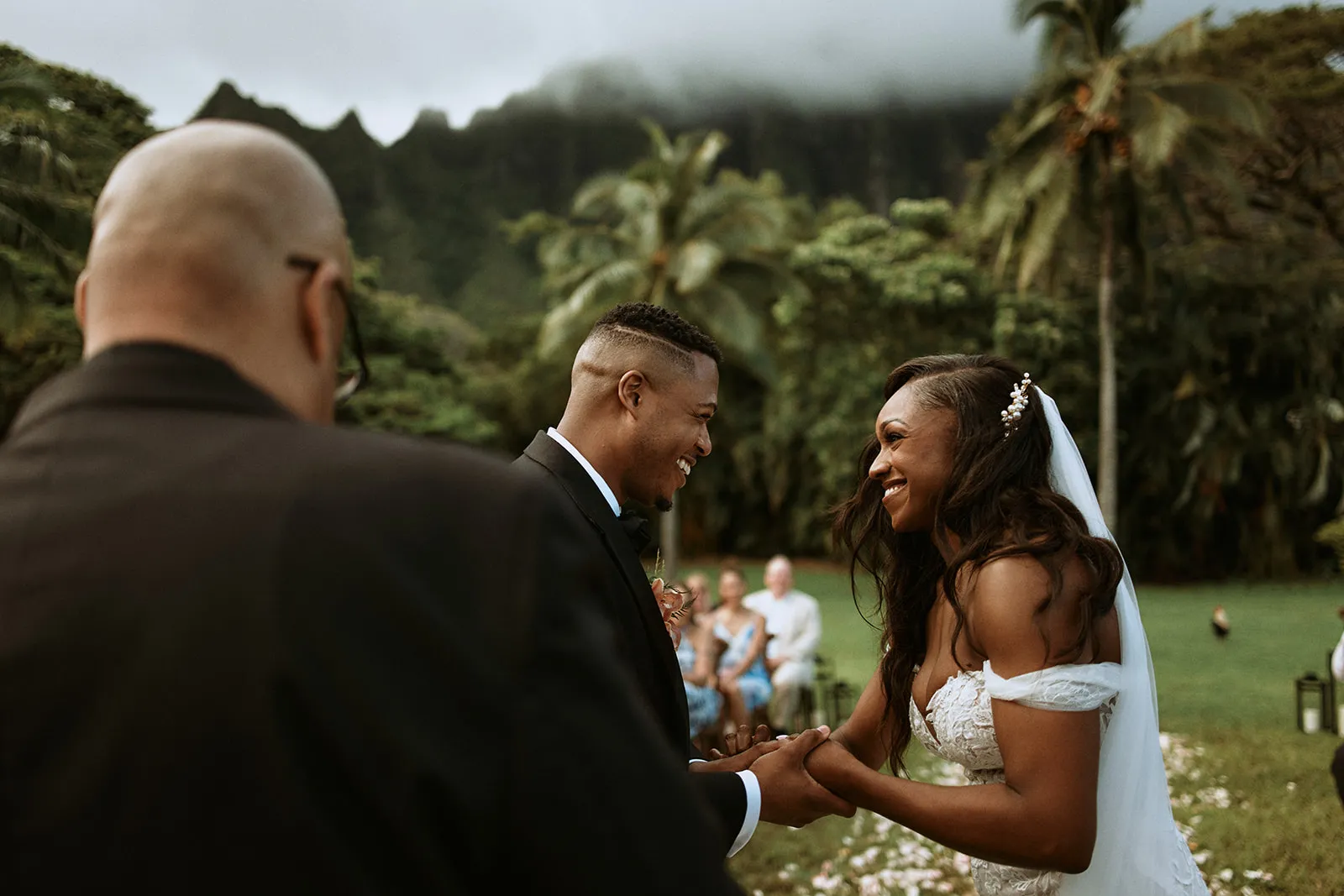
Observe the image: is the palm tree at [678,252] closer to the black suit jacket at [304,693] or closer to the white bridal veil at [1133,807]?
the white bridal veil at [1133,807]

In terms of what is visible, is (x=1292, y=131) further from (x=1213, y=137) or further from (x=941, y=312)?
(x=941, y=312)

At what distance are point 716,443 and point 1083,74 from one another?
22738 millimetres

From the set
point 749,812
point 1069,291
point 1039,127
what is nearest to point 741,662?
point 749,812

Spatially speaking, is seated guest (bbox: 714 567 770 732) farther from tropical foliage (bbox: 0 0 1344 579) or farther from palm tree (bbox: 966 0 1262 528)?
tropical foliage (bbox: 0 0 1344 579)

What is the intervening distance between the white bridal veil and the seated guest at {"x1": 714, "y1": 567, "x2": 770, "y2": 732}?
764 centimetres

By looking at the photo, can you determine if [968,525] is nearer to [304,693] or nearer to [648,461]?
[648,461]

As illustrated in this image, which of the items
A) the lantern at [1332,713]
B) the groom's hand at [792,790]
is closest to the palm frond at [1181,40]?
the lantern at [1332,713]

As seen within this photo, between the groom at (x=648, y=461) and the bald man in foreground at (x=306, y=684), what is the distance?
5.54ft

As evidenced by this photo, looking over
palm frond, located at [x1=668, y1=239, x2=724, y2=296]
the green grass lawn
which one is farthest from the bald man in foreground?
palm frond, located at [x1=668, y1=239, x2=724, y2=296]

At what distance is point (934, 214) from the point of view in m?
36.2

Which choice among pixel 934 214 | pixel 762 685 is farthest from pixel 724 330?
pixel 762 685

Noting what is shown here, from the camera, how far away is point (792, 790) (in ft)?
10.9

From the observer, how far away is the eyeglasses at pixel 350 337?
1379mm

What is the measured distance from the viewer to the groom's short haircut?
11.9 ft
